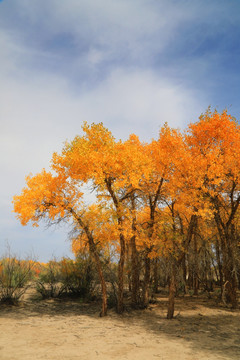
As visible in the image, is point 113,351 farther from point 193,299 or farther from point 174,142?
point 193,299

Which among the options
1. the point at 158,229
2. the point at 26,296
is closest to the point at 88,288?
the point at 26,296

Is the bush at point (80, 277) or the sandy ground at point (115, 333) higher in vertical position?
the bush at point (80, 277)

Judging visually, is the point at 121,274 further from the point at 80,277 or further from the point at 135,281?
the point at 80,277

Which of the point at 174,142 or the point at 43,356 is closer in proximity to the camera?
the point at 43,356

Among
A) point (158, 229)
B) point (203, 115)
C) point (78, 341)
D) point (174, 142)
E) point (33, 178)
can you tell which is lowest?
point (78, 341)

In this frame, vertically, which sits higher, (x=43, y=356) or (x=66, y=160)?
(x=66, y=160)

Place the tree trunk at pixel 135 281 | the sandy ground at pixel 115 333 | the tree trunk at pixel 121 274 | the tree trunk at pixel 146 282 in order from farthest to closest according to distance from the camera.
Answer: the tree trunk at pixel 135 281 → the tree trunk at pixel 146 282 → the tree trunk at pixel 121 274 → the sandy ground at pixel 115 333

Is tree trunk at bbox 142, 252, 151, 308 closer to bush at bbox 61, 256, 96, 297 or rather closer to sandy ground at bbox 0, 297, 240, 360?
sandy ground at bbox 0, 297, 240, 360

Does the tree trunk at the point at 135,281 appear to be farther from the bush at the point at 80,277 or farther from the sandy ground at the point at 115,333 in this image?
the bush at the point at 80,277

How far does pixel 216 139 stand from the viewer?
1503 cm

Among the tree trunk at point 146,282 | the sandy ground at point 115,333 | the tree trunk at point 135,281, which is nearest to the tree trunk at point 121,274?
the sandy ground at point 115,333

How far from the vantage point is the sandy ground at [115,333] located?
24.4 feet

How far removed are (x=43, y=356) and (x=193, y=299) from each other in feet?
41.7

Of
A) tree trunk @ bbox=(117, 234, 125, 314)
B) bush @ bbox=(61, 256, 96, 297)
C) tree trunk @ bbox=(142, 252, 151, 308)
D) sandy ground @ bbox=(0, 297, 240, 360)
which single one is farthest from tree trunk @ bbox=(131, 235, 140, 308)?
bush @ bbox=(61, 256, 96, 297)
